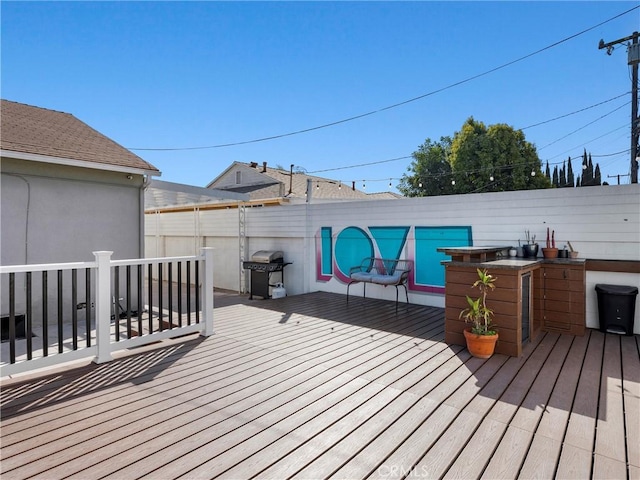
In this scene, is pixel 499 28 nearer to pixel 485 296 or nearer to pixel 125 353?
pixel 485 296

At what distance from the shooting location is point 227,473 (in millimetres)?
1656

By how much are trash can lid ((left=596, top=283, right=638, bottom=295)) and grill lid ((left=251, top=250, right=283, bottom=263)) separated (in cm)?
560

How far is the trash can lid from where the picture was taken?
4.02m

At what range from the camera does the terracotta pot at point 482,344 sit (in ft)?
10.8

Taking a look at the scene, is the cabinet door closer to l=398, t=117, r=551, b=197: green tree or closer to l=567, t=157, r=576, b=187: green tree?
l=398, t=117, r=551, b=197: green tree

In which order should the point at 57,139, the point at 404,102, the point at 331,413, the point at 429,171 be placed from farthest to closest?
the point at 429,171 → the point at 404,102 → the point at 57,139 → the point at 331,413

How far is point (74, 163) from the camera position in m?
5.10

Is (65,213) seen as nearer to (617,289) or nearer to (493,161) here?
(617,289)

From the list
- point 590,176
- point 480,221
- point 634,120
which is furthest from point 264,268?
point 590,176

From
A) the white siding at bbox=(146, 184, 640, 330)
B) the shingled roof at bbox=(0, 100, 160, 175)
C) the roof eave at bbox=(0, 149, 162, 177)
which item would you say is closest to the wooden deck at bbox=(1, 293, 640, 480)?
the white siding at bbox=(146, 184, 640, 330)

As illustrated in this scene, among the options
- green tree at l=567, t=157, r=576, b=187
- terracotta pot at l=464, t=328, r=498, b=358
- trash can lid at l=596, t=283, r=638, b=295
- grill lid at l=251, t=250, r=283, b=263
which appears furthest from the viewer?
green tree at l=567, t=157, r=576, b=187

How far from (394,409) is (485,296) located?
179 cm

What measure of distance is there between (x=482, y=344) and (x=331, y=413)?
1829 mm

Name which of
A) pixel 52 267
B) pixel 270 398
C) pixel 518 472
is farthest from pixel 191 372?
pixel 518 472
